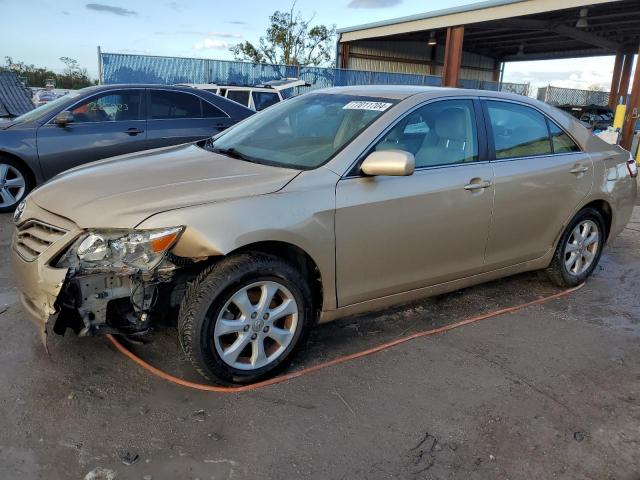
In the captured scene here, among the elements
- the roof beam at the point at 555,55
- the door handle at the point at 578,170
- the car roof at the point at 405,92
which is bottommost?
the door handle at the point at 578,170

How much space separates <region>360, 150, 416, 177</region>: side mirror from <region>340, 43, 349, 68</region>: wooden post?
25.7m

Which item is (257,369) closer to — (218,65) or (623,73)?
(218,65)

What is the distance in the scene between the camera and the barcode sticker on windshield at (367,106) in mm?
3412

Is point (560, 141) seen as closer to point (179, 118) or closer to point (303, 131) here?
point (303, 131)

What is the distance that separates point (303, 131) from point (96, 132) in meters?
4.08

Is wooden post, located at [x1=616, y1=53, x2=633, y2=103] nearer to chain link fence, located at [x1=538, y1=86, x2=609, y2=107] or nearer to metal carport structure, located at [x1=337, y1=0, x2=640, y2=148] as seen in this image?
metal carport structure, located at [x1=337, y1=0, x2=640, y2=148]

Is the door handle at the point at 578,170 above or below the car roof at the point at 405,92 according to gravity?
below

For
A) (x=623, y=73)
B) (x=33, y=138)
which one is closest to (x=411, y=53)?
(x=623, y=73)

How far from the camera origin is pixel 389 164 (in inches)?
117

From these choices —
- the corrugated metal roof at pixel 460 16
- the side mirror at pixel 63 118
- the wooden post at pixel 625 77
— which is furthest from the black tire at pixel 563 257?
the wooden post at pixel 625 77

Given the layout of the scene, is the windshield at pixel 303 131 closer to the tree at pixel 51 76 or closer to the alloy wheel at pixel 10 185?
the alloy wheel at pixel 10 185

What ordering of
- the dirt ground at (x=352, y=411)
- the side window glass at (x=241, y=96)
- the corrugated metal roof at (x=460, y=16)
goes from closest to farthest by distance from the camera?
1. the dirt ground at (x=352, y=411)
2. the side window glass at (x=241, y=96)
3. the corrugated metal roof at (x=460, y=16)

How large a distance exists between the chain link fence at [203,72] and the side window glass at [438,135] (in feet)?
35.1

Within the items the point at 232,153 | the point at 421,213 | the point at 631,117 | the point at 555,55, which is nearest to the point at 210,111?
the point at 232,153
